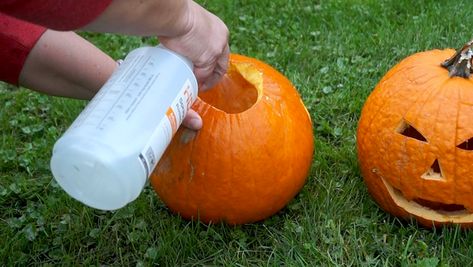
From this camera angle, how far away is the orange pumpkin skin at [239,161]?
72.0 inches

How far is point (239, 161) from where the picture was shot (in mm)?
1829

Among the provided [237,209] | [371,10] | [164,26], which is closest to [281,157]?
[237,209]

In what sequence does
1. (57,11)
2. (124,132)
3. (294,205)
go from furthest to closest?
(294,205) < (124,132) < (57,11)

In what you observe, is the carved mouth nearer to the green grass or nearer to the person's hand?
the green grass

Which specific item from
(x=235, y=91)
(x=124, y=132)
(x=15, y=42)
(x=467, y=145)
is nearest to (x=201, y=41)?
(x=124, y=132)

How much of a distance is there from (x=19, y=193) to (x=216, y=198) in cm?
71

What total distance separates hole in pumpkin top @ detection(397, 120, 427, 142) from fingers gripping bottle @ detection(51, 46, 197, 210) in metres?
0.64

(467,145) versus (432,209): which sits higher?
(467,145)

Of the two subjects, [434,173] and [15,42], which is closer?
[434,173]

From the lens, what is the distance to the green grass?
6.10ft

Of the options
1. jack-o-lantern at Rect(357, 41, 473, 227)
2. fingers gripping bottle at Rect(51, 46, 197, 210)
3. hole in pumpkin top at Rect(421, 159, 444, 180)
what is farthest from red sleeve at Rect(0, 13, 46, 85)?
hole in pumpkin top at Rect(421, 159, 444, 180)

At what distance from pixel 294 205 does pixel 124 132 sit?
825 mm

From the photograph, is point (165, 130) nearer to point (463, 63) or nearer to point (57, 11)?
point (57, 11)

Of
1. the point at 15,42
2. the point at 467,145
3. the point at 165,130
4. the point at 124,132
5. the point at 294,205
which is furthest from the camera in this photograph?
the point at 294,205
